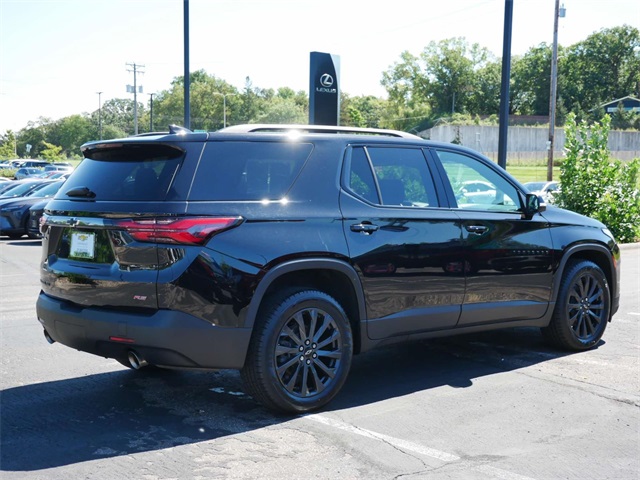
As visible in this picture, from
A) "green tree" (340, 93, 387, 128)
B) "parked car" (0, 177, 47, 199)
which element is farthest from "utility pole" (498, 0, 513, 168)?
"green tree" (340, 93, 387, 128)

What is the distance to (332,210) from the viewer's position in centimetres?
512

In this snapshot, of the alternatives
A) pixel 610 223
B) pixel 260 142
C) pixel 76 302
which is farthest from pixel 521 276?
pixel 610 223

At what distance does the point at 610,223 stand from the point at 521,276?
39.0ft

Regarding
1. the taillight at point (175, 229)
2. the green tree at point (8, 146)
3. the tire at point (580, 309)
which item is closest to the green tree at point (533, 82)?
the green tree at point (8, 146)

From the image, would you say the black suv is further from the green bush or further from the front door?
the green bush

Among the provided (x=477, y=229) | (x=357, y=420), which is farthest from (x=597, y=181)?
(x=357, y=420)

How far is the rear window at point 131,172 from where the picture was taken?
186 inches

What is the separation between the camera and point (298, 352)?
4934mm

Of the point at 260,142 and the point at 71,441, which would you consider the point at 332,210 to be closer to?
the point at 260,142

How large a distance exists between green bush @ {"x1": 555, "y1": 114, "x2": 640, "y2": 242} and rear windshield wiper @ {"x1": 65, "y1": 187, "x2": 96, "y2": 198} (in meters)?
13.2

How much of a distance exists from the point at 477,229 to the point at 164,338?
106 inches

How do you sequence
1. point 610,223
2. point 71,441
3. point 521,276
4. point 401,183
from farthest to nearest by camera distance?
point 610,223 → point 521,276 → point 401,183 → point 71,441

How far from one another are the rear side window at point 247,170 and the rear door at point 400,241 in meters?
0.42

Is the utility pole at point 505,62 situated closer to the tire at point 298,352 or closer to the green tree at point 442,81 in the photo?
the tire at point 298,352
